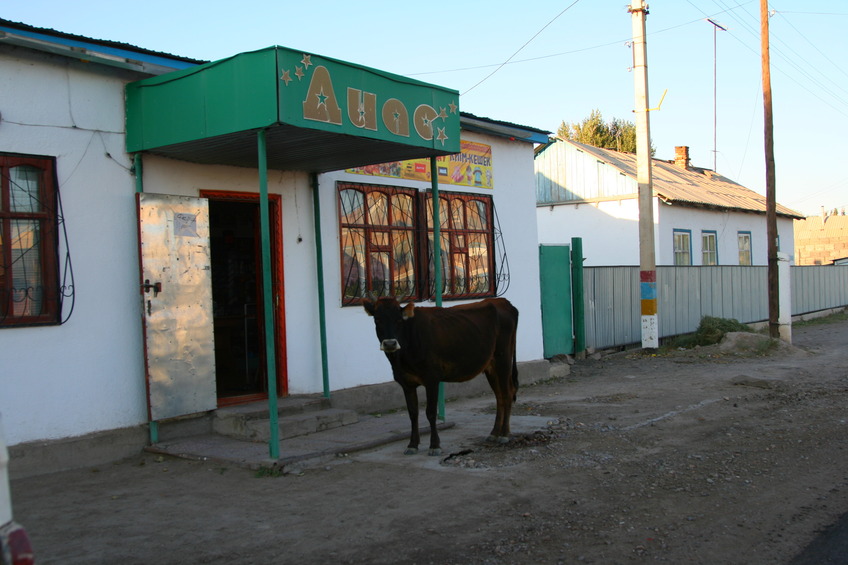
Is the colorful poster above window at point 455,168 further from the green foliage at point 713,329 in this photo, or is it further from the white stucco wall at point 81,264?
the green foliage at point 713,329

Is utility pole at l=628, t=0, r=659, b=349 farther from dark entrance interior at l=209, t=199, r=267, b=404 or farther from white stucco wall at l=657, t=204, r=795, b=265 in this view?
dark entrance interior at l=209, t=199, r=267, b=404

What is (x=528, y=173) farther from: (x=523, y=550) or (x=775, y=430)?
(x=523, y=550)

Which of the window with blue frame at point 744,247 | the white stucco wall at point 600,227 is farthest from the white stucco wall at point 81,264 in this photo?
the window with blue frame at point 744,247

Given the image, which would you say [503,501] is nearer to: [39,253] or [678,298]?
[39,253]

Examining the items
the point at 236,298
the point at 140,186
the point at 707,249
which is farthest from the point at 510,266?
the point at 707,249

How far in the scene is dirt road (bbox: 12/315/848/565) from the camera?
504 cm

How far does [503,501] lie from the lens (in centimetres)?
603

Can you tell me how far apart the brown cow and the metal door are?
197cm

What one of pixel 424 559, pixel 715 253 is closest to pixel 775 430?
pixel 424 559

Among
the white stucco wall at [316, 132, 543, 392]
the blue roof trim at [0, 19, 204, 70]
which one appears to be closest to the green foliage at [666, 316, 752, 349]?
the white stucco wall at [316, 132, 543, 392]

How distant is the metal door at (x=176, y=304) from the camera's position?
7.83 meters

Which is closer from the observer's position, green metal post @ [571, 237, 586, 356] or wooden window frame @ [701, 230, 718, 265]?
green metal post @ [571, 237, 586, 356]

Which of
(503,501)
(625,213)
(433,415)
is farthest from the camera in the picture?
(625,213)

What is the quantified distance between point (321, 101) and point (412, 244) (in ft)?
14.3
